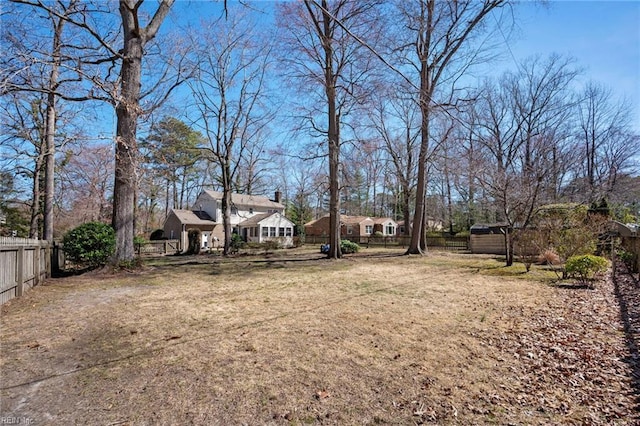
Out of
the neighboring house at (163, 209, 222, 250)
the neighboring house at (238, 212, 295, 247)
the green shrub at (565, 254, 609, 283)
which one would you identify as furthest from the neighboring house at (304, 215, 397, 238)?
the green shrub at (565, 254, 609, 283)

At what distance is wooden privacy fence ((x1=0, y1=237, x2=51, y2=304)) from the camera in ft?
19.0

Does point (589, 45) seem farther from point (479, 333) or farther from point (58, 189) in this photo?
point (58, 189)

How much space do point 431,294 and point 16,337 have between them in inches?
291

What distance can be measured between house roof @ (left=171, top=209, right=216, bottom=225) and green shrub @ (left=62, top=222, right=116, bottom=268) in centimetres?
2115

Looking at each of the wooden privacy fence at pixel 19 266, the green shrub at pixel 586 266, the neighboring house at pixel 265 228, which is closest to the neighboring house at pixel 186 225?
the neighboring house at pixel 265 228

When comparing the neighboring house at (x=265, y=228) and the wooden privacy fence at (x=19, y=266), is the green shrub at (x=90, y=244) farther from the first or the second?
the neighboring house at (x=265, y=228)

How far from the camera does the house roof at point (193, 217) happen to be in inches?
1195

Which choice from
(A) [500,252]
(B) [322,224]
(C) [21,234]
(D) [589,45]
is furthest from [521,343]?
(B) [322,224]

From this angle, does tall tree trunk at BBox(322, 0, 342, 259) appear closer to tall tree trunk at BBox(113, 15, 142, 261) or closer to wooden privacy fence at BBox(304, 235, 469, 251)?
tall tree trunk at BBox(113, 15, 142, 261)

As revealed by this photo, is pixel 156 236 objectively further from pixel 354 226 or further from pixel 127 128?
pixel 127 128

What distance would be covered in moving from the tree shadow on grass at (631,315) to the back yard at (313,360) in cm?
4

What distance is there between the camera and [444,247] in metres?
26.0

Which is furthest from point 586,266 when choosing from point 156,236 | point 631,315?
point 156,236

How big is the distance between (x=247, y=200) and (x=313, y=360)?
33.3 meters
